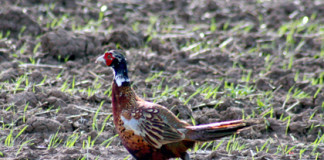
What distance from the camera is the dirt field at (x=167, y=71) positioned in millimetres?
5355

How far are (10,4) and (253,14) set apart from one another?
4161mm

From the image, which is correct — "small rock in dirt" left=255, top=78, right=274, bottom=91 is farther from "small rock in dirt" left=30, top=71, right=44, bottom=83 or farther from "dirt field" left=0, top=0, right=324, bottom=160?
"small rock in dirt" left=30, top=71, right=44, bottom=83

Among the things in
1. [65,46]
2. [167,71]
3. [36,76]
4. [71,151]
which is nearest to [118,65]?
[71,151]

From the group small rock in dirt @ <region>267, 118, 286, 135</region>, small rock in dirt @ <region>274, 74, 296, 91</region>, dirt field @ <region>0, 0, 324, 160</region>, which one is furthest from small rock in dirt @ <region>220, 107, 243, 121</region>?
small rock in dirt @ <region>274, 74, 296, 91</region>

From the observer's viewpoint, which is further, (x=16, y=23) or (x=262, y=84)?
(x=16, y=23)

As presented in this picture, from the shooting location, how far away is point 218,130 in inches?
177

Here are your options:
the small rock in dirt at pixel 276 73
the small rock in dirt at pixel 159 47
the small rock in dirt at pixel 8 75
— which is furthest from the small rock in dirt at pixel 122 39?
the small rock in dirt at pixel 276 73

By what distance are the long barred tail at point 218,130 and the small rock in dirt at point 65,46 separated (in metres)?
3.15

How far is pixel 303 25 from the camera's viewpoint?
9578 millimetres

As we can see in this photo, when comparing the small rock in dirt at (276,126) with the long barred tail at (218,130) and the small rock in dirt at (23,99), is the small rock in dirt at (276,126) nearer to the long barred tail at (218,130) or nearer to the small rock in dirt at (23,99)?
the long barred tail at (218,130)

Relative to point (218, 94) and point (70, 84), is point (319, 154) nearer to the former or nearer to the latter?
point (218, 94)

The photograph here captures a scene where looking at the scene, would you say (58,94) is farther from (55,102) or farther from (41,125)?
(41,125)

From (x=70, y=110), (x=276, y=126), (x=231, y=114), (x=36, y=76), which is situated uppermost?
(x=36, y=76)

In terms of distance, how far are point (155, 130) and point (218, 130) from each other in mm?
516
